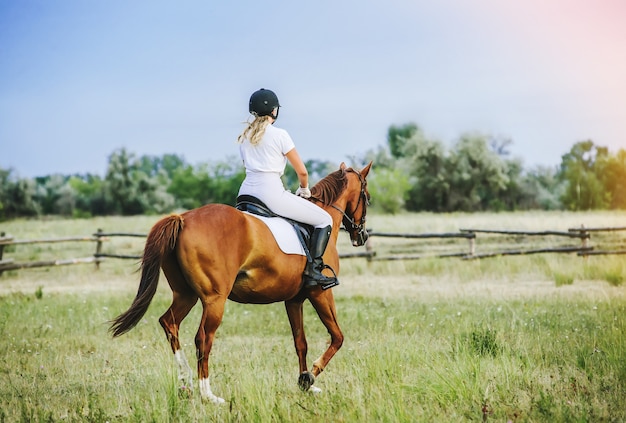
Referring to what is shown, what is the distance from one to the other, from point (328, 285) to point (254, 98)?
183 cm

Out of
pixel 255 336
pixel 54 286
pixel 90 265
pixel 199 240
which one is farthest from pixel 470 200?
pixel 199 240

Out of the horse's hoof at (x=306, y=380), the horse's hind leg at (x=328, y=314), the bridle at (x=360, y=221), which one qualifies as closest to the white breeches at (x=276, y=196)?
the horse's hind leg at (x=328, y=314)

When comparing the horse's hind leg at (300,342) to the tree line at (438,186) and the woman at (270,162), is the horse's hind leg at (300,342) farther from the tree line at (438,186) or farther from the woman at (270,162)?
the tree line at (438,186)

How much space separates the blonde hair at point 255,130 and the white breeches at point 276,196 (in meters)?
0.32

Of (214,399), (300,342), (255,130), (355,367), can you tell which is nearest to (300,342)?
(300,342)

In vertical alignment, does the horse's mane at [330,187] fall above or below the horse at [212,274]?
above

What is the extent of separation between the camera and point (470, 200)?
5672 cm

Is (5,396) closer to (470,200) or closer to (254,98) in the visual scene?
(254,98)

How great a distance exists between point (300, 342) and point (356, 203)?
5.50 ft

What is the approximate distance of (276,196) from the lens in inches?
234

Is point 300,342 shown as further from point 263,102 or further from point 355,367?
point 263,102

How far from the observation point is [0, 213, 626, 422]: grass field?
16.3 ft

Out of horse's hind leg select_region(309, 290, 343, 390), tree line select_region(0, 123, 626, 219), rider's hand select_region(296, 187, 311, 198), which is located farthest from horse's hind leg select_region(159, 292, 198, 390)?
tree line select_region(0, 123, 626, 219)

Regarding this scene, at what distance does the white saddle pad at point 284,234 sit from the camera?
5.82m
